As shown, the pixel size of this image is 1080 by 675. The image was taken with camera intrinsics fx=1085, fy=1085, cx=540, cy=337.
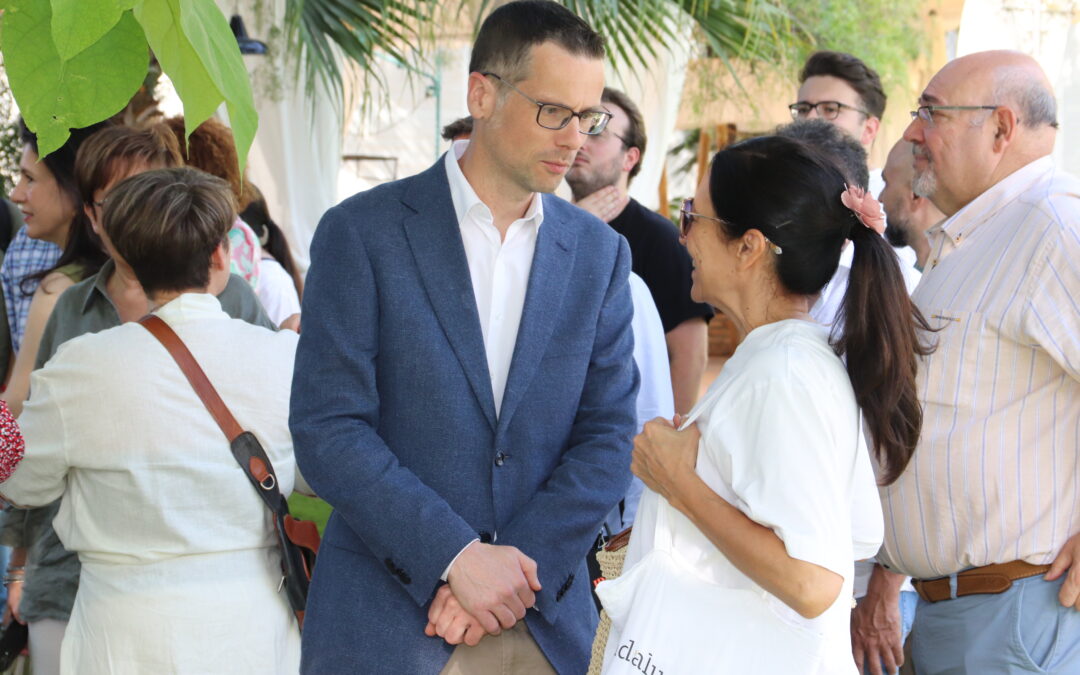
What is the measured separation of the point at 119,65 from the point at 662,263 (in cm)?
283

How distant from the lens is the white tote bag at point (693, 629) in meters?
1.67

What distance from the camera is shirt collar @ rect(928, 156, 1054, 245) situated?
7.73 ft

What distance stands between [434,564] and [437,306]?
49 cm

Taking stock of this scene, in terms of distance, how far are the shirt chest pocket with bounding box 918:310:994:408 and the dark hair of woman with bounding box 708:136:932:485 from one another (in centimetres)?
36

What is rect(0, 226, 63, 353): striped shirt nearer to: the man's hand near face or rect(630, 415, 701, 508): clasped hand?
the man's hand near face

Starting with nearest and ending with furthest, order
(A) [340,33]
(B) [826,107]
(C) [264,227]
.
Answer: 1. (B) [826,107]
2. (C) [264,227]
3. (A) [340,33]

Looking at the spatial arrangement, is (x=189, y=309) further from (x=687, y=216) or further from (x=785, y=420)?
(x=785, y=420)

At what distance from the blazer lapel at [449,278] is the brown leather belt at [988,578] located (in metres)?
1.06

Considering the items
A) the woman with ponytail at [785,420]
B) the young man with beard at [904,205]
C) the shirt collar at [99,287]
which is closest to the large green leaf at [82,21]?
the woman with ponytail at [785,420]

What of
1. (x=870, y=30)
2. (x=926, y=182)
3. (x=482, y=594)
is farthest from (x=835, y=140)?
(x=870, y=30)

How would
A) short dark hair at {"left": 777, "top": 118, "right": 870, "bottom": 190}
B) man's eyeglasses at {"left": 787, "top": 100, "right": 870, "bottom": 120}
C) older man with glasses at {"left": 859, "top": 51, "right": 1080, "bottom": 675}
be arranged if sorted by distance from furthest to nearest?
1. man's eyeglasses at {"left": 787, "top": 100, "right": 870, "bottom": 120}
2. short dark hair at {"left": 777, "top": 118, "right": 870, "bottom": 190}
3. older man with glasses at {"left": 859, "top": 51, "right": 1080, "bottom": 675}

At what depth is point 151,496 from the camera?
7.75ft

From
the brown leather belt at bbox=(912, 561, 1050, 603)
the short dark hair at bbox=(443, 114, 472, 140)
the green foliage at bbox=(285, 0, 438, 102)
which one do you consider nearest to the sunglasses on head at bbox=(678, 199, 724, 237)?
the brown leather belt at bbox=(912, 561, 1050, 603)

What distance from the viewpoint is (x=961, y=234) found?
240 centimetres
